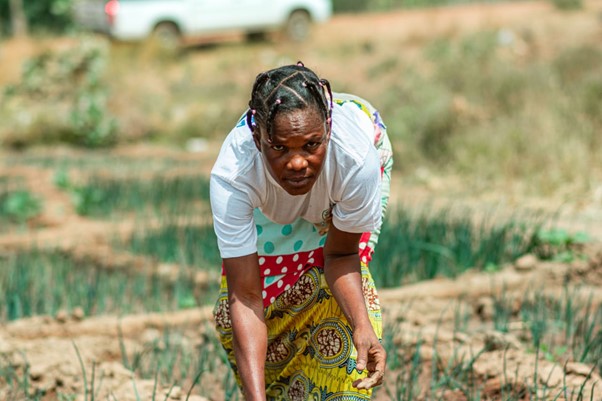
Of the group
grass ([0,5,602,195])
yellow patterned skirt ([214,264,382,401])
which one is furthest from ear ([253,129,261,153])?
grass ([0,5,602,195])

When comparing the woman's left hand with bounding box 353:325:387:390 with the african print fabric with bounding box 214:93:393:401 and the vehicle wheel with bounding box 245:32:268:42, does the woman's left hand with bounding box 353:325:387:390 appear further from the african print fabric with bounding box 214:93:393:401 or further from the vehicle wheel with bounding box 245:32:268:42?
the vehicle wheel with bounding box 245:32:268:42

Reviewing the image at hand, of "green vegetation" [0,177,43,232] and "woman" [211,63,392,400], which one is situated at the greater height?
"woman" [211,63,392,400]

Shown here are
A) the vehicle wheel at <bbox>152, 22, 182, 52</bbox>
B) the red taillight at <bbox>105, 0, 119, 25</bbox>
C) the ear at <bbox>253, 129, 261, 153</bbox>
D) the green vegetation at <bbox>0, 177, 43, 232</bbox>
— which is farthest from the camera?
the vehicle wheel at <bbox>152, 22, 182, 52</bbox>

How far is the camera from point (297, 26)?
63.2 ft

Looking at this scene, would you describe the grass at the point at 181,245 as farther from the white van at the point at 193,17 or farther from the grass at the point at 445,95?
the white van at the point at 193,17

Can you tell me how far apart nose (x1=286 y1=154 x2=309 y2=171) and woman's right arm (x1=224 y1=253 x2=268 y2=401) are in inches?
11.7

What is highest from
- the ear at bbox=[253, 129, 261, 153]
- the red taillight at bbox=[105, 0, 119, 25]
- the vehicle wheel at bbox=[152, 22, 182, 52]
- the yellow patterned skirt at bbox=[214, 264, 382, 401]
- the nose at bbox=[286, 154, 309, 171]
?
the red taillight at bbox=[105, 0, 119, 25]


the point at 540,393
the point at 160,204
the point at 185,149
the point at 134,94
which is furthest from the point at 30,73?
the point at 540,393

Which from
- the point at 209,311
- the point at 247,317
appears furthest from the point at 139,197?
the point at 247,317

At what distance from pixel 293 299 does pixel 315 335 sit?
0.13m

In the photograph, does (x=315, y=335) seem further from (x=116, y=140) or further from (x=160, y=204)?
Result: (x=116, y=140)

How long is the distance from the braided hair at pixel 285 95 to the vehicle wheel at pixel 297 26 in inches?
670

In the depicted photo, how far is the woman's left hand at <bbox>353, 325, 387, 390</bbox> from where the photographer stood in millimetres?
2365

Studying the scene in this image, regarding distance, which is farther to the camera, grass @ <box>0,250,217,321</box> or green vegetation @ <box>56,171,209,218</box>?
green vegetation @ <box>56,171,209,218</box>
